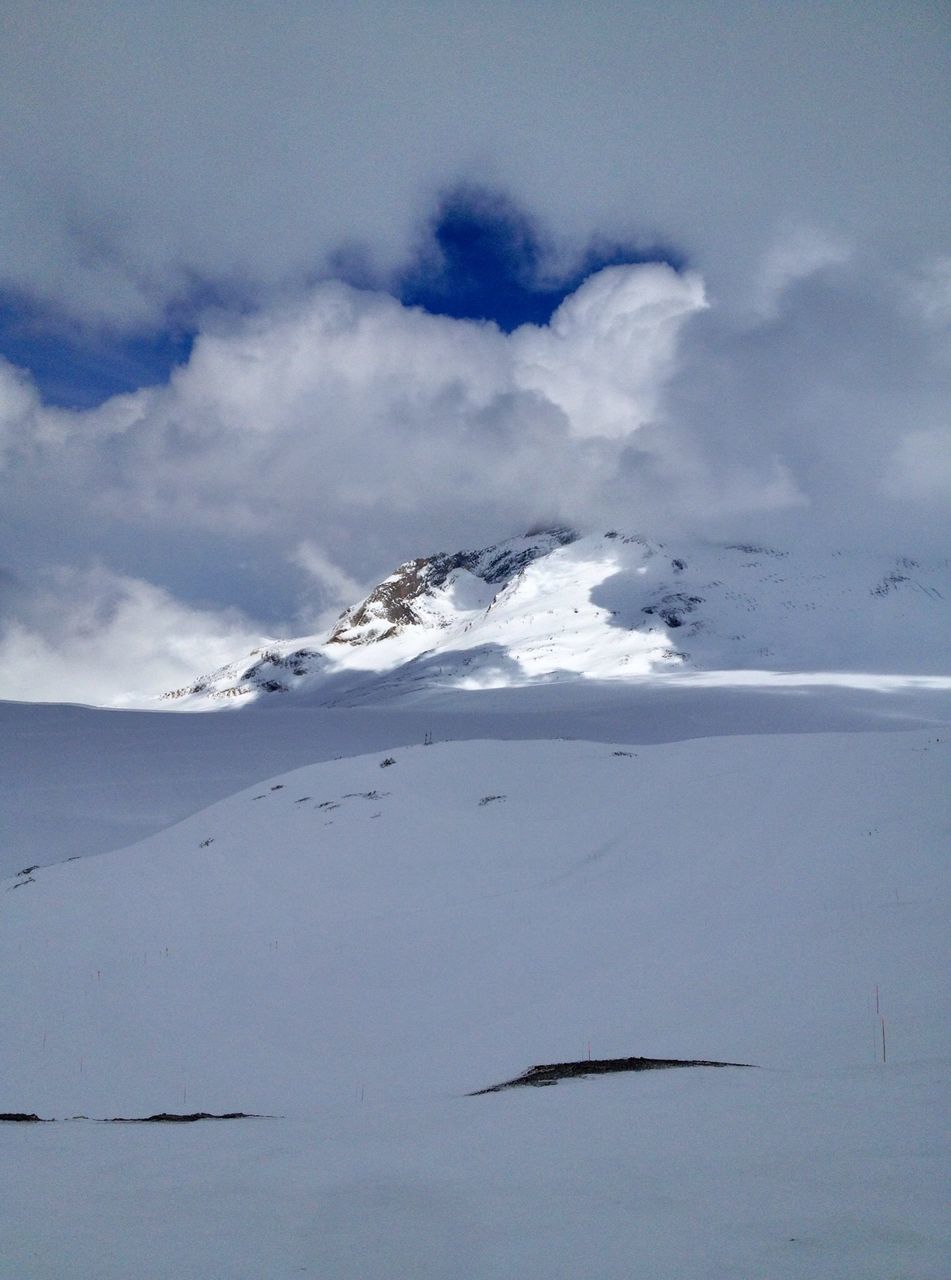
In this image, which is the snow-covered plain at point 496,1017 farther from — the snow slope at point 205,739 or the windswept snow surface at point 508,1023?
the snow slope at point 205,739

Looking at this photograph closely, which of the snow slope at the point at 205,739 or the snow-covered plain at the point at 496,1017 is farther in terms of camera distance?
the snow slope at the point at 205,739

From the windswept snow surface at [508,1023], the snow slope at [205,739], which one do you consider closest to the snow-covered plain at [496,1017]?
the windswept snow surface at [508,1023]

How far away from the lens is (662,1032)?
27.6 ft

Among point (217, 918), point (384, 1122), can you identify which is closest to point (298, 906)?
point (217, 918)

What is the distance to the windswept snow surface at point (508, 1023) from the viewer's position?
330 cm

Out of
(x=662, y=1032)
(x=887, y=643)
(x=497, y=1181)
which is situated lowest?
(x=662, y=1032)

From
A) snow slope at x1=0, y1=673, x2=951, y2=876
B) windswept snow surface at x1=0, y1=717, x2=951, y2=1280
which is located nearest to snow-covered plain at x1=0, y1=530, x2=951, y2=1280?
windswept snow surface at x1=0, y1=717, x2=951, y2=1280

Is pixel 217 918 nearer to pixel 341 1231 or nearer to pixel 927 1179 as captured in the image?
pixel 341 1231

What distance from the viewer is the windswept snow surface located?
3303mm

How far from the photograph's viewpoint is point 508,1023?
1024cm

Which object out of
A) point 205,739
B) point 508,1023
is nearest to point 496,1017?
point 508,1023

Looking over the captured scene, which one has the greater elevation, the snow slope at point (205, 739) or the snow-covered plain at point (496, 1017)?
the snow slope at point (205, 739)

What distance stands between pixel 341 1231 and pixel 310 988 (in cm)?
1019

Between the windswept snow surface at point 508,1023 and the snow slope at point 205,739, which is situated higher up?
the snow slope at point 205,739
